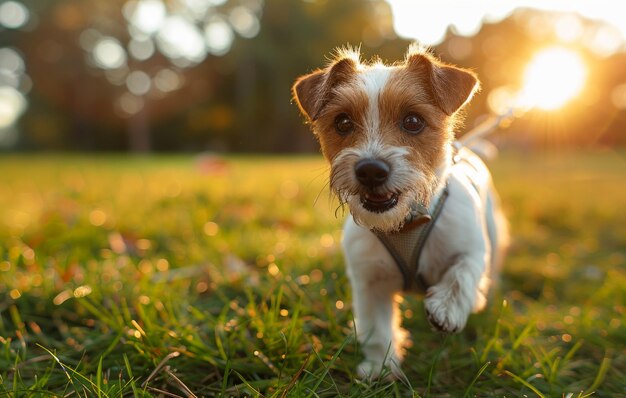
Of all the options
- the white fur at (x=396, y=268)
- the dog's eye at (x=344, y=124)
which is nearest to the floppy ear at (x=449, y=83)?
the white fur at (x=396, y=268)

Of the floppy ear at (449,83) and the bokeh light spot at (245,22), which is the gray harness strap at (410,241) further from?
the bokeh light spot at (245,22)

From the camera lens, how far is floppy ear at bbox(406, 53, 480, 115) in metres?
2.97

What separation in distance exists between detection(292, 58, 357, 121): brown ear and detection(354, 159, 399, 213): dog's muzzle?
2.11ft

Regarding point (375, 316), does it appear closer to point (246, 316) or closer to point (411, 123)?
point (246, 316)

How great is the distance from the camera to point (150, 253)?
5.08 m

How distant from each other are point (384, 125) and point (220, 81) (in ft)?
127

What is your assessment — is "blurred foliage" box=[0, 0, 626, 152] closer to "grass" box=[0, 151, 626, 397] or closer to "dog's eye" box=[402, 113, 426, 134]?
"grass" box=[0, 151, 626, 397]

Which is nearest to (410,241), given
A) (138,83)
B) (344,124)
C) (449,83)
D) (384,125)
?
(384,125)

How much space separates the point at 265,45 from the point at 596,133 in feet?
82.3

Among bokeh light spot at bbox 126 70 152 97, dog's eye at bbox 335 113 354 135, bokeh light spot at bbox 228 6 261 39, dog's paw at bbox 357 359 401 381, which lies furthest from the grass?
bokeh light spot at bbox 126 70 152 97

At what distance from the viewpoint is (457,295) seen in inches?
107

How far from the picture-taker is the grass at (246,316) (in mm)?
2660

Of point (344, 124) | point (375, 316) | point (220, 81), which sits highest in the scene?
point (344, 124)

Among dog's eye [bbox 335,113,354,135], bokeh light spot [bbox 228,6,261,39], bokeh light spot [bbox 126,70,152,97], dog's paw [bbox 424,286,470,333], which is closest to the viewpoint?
dog's paw [bbox 424,286,470,333]
